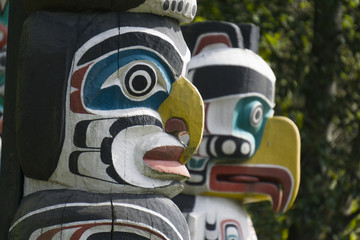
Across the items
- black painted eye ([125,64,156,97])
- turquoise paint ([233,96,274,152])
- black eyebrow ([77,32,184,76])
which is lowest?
turquoise paint ([233,96,274,152])

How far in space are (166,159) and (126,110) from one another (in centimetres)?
25

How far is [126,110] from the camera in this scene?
3.13 m

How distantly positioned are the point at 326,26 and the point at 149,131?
16.2ft

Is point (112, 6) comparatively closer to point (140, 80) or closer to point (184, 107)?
point (140, 80)

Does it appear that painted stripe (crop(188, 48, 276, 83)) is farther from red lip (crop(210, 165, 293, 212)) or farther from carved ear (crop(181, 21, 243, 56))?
red lip (crop(210, 165, 293, 212))

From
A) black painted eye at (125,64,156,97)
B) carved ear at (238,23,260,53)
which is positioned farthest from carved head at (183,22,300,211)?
black painted eye at (125,64,156,97)

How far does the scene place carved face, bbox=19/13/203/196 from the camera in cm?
309

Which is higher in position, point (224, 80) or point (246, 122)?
point (224, 80)

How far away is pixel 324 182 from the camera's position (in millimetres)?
7852

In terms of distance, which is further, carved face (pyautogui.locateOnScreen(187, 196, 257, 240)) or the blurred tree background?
the blurred tree background

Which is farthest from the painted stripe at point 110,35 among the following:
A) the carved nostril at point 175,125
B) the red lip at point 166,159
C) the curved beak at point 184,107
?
the red lip at point 166,159

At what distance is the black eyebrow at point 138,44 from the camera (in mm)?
3123

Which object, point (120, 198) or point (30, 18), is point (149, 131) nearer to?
point (120, 198)

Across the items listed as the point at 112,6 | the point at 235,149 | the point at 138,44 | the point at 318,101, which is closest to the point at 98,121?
the point at 138,44
